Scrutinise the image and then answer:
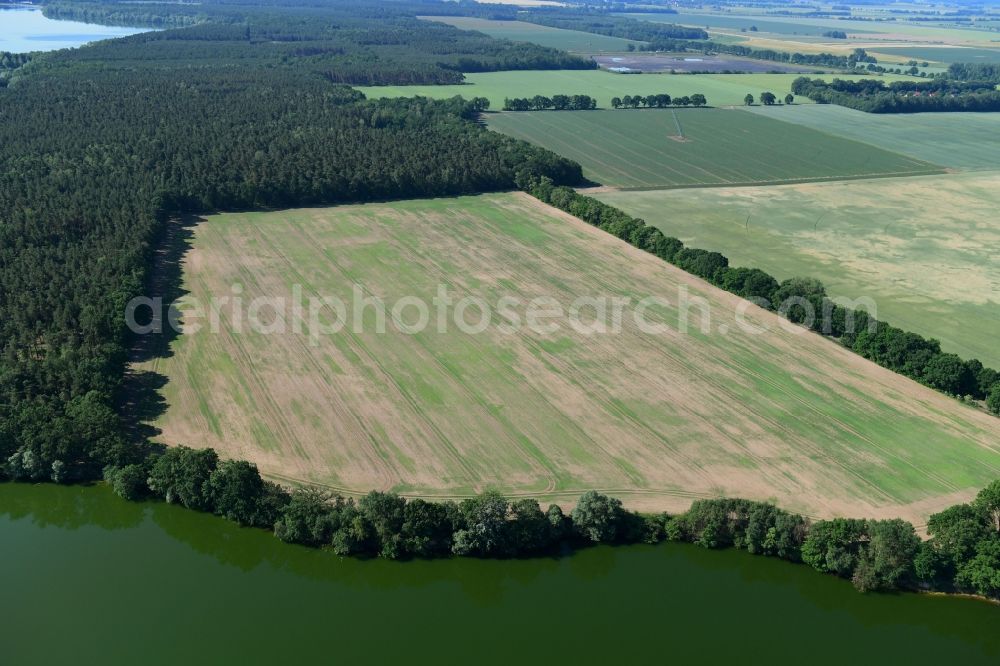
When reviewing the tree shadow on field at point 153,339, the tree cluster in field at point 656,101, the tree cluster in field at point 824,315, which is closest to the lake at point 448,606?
the tree shadow on field at point 153,339

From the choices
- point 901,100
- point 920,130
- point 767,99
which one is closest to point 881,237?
point 920,130

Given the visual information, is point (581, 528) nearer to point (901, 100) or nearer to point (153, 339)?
point (153, 339)

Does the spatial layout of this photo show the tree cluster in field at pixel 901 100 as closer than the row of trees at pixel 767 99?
Yes

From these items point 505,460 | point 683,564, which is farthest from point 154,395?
point 683,564

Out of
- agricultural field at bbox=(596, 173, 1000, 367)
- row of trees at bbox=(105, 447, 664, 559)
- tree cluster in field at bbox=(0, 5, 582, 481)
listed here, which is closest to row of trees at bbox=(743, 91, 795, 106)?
agricultural field at bbox=(596, 173, 1000, 367)

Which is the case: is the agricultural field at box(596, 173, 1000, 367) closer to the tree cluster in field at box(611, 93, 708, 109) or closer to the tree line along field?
the tree line along field

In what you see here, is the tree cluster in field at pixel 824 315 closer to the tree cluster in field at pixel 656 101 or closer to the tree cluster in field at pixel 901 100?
the tree cluster in field at pixel 656 101
